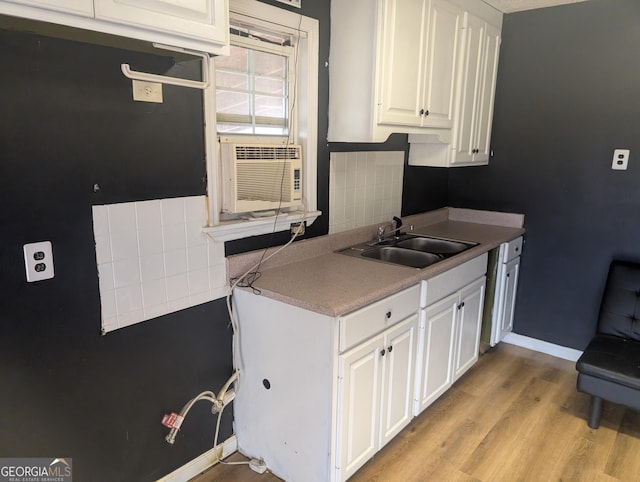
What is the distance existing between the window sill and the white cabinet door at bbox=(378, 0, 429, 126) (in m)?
0.62

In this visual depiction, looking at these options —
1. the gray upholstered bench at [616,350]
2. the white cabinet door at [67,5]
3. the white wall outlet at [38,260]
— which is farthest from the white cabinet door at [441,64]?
the white wall outlet at [38,260]

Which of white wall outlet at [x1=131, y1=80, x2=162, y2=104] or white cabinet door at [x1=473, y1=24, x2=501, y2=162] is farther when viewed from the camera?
white cabinet door at [x1=473, y1=24, x2=501, y2=162]

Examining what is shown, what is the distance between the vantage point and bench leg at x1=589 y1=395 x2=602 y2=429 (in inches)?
94.1

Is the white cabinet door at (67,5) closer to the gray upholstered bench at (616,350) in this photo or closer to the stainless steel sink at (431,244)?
the stainless steel sink at (431,244)

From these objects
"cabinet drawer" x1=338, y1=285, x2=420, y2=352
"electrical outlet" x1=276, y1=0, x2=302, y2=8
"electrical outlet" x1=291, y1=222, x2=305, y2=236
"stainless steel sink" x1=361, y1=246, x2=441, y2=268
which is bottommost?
"cabinet drawer" x1=338, y1=285, x2=420, y2=352

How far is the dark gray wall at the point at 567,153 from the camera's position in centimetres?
283

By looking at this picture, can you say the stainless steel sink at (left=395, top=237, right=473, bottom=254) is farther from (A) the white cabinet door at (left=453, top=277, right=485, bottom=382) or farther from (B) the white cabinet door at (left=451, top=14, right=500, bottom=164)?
(B) the white cabinet door at (left=451, top=14, right=500, bottom=164)

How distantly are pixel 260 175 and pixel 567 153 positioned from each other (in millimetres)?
2221

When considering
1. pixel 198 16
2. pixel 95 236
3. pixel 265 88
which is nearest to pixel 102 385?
pixel 95 236

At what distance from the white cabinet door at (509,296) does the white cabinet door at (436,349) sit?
0.83 meters

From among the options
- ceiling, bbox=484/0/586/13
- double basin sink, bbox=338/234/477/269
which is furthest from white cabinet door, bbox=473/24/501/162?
double basin sink, bbox=338/234/477/269

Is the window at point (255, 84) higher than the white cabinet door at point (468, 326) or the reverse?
higher

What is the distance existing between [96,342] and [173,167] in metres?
0.70

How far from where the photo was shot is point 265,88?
2.13 metres
